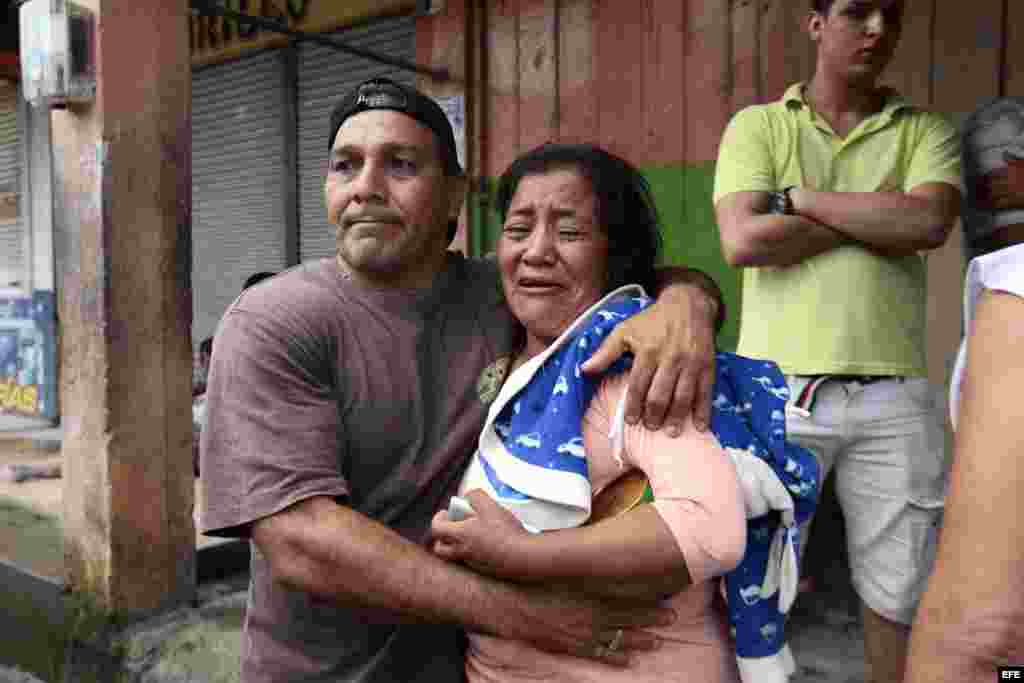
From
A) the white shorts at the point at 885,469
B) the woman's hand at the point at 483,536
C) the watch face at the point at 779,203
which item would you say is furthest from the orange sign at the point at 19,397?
the woman's hand at the point at 483,536

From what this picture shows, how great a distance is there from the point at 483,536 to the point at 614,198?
684mm

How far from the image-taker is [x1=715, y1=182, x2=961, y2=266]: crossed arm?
2.20 m

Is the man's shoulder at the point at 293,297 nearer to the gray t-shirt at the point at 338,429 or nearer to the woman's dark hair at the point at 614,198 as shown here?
the gray t-shirt at the point at 338,429

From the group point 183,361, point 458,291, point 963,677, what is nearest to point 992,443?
point 963,677

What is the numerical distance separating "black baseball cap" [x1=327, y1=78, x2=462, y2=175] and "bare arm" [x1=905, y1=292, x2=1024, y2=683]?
3.62ft

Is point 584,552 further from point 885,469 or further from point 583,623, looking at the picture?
point 885,469

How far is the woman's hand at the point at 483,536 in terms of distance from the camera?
1.29 metres

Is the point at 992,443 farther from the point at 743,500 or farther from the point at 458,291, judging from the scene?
the point at 458,291

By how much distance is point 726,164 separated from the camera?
7.98 ft

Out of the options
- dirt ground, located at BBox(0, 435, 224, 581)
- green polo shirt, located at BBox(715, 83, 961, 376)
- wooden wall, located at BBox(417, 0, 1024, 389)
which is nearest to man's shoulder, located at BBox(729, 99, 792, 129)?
green polo shirt, located at BBox(715, 83, 961, 376)

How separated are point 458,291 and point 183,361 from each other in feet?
6.67

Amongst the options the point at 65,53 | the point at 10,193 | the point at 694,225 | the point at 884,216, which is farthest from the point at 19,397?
the point at 884,216

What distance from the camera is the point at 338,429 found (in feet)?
4.91

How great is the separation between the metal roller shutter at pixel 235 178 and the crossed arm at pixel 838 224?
411 centimetres
